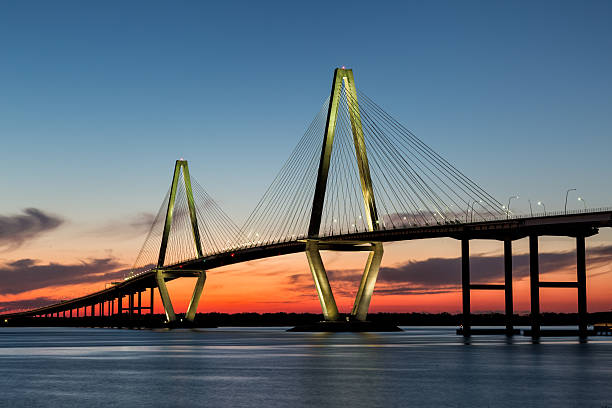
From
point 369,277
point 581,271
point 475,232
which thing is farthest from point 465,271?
point 581,271

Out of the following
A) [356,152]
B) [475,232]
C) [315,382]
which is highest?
[356,152]

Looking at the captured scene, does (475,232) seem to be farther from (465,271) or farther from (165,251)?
(165,251)

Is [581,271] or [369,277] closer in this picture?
[581,271]

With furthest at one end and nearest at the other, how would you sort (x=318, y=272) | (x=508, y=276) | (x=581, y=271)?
1. (x=508, y=276)
2. (x=318, y=272)
3. (x=581, y=271)

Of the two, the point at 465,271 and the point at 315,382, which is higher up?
the point at 465,271

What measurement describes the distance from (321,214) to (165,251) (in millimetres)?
60629

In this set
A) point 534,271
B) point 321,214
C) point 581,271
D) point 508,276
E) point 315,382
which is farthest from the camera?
point 508,276

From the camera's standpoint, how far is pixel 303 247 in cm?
9288

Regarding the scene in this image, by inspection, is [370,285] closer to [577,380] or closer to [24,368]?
[24,368]

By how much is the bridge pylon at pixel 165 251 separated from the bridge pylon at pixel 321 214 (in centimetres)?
4046

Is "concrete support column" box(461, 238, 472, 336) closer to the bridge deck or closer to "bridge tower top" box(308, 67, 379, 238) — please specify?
the bridge deck

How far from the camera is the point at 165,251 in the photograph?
468ft

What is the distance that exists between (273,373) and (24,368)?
1294 centimetres

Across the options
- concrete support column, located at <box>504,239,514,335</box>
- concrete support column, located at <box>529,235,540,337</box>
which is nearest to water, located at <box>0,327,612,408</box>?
concrete support column, located at <box>529,235,540,337</box>
